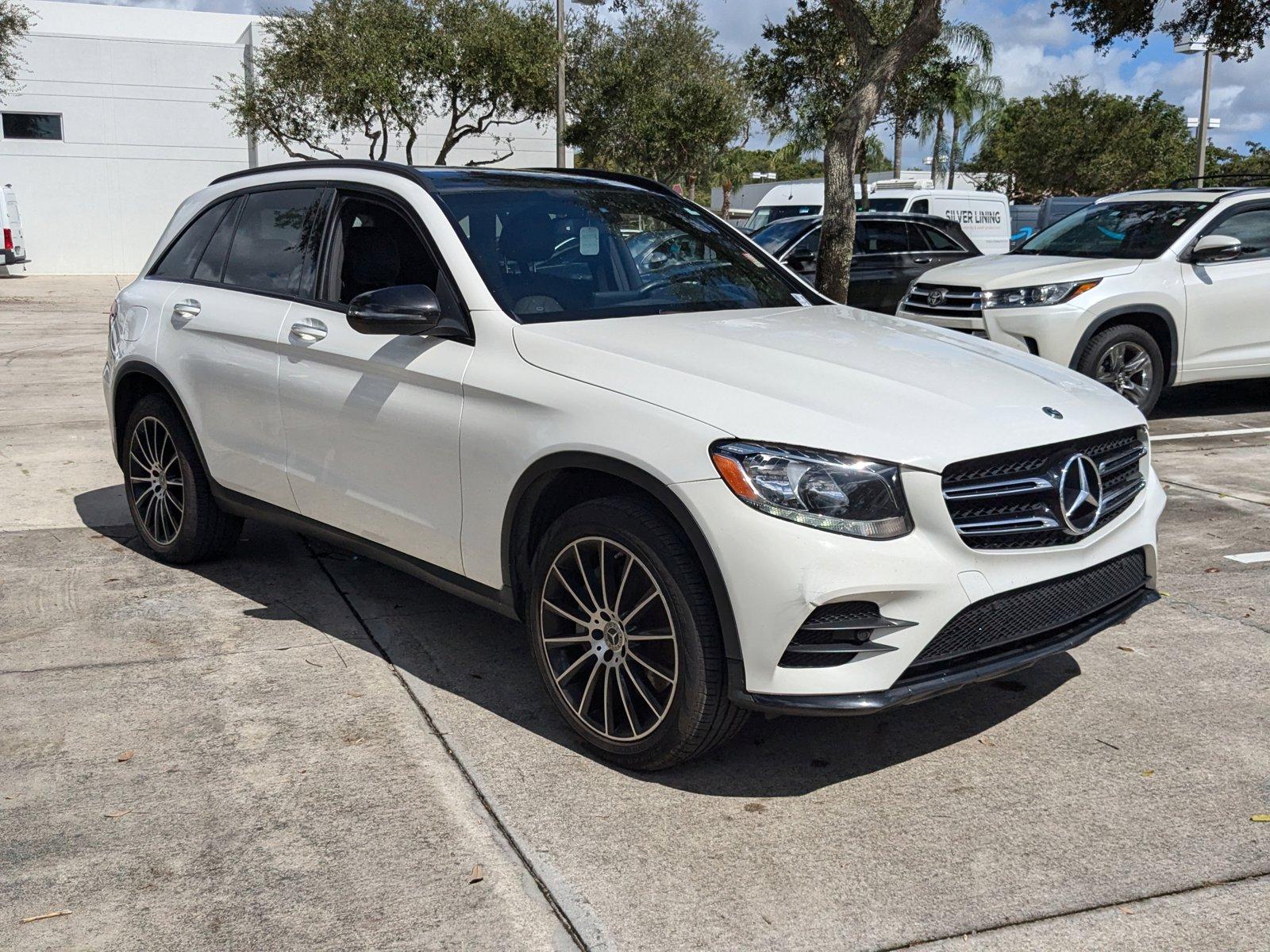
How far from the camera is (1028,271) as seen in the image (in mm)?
9594

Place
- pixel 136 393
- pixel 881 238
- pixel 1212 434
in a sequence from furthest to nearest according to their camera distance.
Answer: pixel 881 238
pixel 1212 434
pixel 136 393

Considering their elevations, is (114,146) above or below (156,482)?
above

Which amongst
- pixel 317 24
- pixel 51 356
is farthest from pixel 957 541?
pixel 317 24

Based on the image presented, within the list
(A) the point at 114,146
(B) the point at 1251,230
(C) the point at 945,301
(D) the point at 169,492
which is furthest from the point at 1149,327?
(A) the point at 114,146

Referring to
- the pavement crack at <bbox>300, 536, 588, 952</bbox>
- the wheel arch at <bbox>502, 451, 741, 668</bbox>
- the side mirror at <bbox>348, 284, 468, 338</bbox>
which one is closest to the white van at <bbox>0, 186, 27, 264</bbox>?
the pavement crack at <bbox>300, 536, 588, 952</bbox>

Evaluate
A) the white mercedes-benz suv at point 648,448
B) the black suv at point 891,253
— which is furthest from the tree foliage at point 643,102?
the white mercedes-benz suv at point 648,448

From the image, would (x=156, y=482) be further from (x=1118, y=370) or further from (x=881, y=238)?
(x=881, y=238)

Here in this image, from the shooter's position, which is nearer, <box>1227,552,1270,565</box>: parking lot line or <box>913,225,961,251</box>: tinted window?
<box>1227,552,1270,565</box>: parking lot line

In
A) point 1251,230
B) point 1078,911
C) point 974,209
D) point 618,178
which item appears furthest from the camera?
point 974,209

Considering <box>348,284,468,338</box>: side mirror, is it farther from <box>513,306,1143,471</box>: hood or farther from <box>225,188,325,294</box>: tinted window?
<box>225,188,325,294</box>: tinted window

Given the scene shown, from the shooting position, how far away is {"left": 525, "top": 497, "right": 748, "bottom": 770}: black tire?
3398 mm

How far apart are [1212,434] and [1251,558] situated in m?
3.68

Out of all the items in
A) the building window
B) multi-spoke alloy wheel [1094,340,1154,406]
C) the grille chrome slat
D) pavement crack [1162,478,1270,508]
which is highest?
the building window

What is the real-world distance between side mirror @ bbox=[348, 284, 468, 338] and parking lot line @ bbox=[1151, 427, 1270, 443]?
654 centimetres
